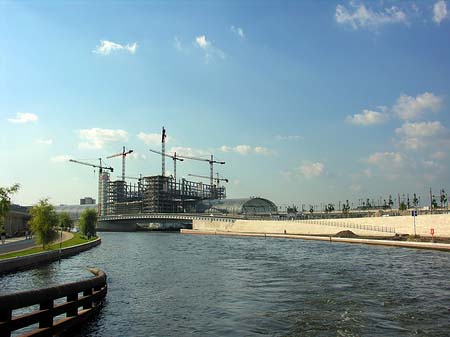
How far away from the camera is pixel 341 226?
401ft

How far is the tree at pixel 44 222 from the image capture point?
66.8m

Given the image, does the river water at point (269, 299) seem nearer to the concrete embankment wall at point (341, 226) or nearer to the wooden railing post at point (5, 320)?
the wooden railing post at point (5, 320)

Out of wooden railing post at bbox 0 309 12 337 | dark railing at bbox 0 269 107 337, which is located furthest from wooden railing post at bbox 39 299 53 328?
wooden railing post at bbox 0 309 12 337

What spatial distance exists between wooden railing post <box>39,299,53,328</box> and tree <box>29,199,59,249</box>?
52528 millimetres

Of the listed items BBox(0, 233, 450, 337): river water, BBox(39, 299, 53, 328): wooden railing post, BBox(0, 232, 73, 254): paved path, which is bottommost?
BBox(0, 233, 450, 337): river water

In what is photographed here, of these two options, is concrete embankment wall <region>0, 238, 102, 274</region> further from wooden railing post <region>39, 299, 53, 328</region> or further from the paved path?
wooden railing post <region>39, 299, 53, 328</region>

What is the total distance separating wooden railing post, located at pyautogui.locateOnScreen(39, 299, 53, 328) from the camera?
59.1 ft

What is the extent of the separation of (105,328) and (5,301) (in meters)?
7.94

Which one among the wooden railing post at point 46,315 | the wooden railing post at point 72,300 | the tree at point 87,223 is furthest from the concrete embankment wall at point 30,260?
the tree at point 87,223

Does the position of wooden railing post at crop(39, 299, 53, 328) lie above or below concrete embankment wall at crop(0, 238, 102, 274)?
above

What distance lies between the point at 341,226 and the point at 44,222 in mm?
82152

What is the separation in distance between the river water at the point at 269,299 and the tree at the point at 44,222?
15964 millimetres

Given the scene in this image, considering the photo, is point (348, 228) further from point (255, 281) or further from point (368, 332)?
point (368, 332)

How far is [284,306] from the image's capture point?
2705 cm
